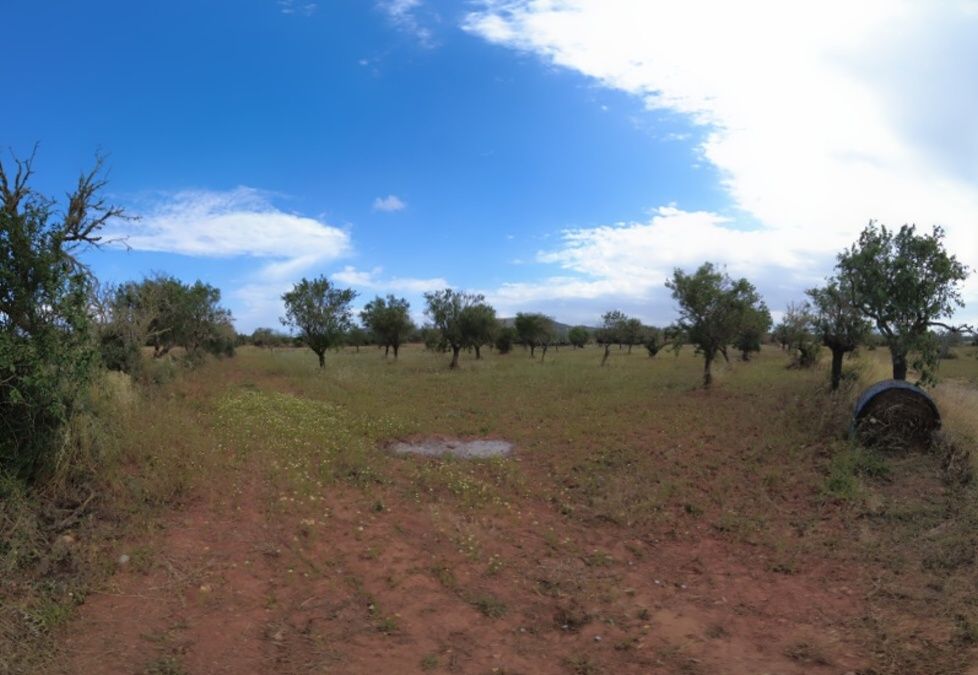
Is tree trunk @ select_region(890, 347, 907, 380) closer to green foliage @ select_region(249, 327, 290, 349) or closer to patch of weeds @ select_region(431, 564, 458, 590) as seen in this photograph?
patch of weeds @ select_region(431, 564, 458, 590)

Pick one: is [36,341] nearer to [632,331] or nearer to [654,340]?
[654,340]

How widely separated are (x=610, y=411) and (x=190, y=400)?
36.8ft

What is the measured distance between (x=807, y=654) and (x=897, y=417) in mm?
7114

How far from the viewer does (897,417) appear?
10.1 metres

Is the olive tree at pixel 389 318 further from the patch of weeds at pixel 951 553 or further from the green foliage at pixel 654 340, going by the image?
the patch of weeds at pixel 951 553

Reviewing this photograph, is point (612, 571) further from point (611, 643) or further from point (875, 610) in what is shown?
point (875, 610)

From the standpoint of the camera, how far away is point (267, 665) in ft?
14.6

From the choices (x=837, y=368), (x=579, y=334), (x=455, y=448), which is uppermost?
(x=579, y=334)

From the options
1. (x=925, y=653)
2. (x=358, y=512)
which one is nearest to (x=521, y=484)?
(x=358, y=512)

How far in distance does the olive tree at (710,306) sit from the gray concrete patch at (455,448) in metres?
10.1

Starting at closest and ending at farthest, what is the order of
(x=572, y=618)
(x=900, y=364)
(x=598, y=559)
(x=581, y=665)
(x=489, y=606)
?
(x=581, y=665), (x=572, y=618), (x=489, y=606), (x=598, y=559), (x=900, y=364)

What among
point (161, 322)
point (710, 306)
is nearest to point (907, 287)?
point (710, 306)

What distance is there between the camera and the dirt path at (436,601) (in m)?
4.63

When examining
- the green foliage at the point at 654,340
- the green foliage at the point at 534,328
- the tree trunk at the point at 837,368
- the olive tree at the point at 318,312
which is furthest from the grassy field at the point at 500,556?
the green foliage at the point at 534,328
